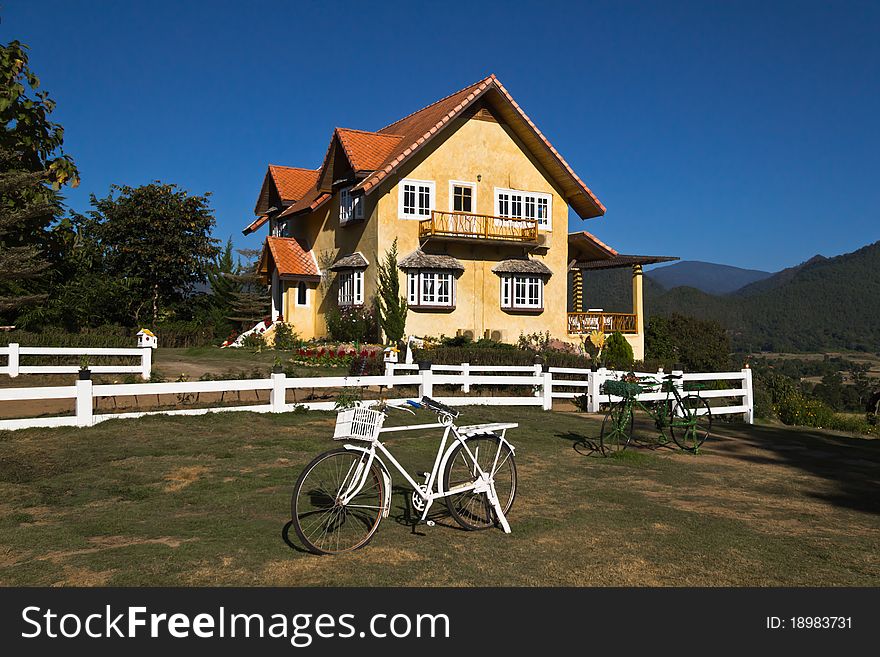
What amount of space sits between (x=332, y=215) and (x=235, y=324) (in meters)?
9.71

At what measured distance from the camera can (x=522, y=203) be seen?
109 ft

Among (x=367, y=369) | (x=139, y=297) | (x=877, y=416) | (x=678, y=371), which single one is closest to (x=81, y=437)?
(x=367, y=369)

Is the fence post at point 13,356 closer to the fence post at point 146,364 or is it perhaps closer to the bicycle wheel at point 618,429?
the fence post at point 146,364

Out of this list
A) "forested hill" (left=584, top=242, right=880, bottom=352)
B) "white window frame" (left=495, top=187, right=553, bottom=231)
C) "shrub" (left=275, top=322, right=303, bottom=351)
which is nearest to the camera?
"white window frame" (left=495, top=187, right=553, bottom=231)

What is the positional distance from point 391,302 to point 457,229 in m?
4.30

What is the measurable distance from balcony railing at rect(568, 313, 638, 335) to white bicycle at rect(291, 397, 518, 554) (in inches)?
1072

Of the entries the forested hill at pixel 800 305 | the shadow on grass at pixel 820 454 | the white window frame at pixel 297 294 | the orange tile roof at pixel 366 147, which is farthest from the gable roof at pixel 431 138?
the forested hill at pixel 800 305

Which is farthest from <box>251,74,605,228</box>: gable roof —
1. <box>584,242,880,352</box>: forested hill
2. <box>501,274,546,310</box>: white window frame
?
<box>584,242,880,352</box>: forested hill

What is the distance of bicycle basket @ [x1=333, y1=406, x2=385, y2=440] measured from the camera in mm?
6434

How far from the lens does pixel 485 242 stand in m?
31.1

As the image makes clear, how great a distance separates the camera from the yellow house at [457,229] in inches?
1194

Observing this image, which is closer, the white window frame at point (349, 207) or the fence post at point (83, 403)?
the fence post at point (83, 403)

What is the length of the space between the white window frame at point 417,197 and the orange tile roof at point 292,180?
418 inches

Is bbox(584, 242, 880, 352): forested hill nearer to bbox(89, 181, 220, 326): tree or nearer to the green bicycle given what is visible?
bbox(89, 181, 220, 326): tree
